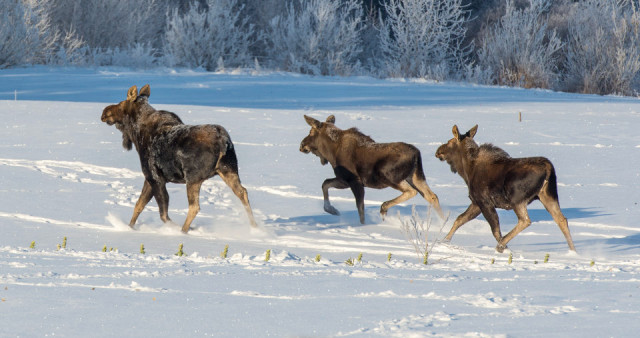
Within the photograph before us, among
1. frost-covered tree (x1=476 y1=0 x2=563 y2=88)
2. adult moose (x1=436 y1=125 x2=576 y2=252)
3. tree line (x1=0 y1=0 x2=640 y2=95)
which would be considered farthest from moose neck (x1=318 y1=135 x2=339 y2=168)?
frost-covered tree (x1=476 y1=0 x2=563 y2=88)

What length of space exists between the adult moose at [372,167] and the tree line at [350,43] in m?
20.8

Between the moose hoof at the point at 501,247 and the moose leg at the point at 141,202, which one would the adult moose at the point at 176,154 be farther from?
the moose hoof at the point at 501,247

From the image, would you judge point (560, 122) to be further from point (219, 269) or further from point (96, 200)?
point (219, 269)

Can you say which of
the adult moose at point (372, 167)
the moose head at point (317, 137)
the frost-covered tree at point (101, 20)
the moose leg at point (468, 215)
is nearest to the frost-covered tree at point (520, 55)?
the frost-covered tree at point (101, 20)

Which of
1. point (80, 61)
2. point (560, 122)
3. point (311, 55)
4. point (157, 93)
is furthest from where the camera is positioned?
point (311, 55)

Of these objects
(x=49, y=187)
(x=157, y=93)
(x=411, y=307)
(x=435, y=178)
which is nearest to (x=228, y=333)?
(x=411, y=307)

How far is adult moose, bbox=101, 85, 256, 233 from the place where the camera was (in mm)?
9555

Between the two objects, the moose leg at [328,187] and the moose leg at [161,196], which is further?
the moose leg at [328,187]

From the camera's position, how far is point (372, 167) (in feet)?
35.7

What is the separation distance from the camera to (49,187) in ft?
39.5

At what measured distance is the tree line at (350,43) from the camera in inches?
1299

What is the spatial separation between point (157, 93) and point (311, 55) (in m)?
12.3

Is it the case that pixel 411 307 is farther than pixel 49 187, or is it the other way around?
pixel 49 187

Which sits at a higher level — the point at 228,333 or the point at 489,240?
the point at 228,333
